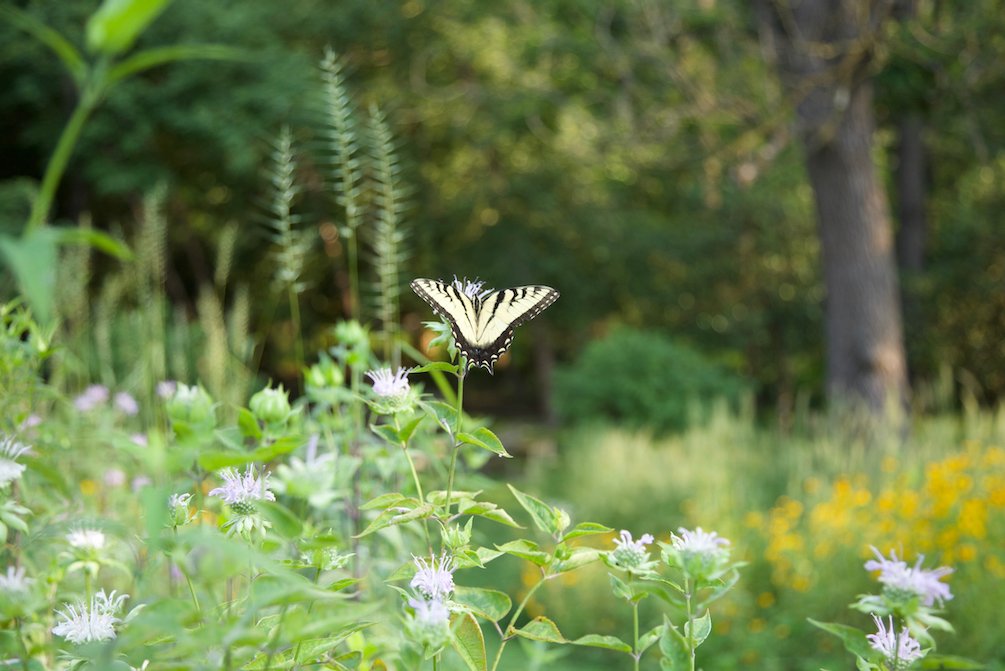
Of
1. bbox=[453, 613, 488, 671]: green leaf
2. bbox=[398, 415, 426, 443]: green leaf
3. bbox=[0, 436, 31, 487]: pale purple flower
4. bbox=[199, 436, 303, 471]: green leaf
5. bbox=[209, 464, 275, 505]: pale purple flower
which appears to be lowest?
bbox=[453, 613, 488, 671]: green leaf

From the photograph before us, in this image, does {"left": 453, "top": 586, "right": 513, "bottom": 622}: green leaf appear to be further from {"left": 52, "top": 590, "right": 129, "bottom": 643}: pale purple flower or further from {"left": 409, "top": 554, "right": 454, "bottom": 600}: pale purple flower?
{"left": 52, "top": 590, "right": 129, "bottom": 643}: pale purple flower

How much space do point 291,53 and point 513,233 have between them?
3.94 meters

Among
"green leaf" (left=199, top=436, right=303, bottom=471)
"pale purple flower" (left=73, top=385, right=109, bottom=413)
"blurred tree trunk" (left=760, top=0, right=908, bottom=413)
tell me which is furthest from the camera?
"blurred tree trunk" (left=760, top=0, right=908, bottom=413)

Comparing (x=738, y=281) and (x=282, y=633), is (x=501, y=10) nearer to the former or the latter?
(x=738, y=281)

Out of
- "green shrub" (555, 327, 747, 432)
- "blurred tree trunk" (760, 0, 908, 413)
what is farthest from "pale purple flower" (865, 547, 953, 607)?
"green shrub" (555, 327, 747, 432)

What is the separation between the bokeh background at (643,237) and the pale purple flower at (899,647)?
3.77 ft

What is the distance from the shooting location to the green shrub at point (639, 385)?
805 cm

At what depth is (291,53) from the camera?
10523 millimetres

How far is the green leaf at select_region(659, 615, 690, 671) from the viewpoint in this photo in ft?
2.90

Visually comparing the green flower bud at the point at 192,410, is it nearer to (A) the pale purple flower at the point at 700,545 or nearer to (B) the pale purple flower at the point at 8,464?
(B) the pale purple flower at the point at 8,464

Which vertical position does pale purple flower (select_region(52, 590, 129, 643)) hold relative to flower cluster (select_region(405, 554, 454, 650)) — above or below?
below

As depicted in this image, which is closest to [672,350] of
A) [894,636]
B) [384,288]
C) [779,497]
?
[779,497]

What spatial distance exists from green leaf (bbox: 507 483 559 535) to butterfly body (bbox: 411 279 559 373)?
19 centimetres

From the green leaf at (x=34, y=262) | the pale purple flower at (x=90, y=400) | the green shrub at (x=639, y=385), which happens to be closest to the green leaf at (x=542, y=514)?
the green leaf at (x=34, y=262)
